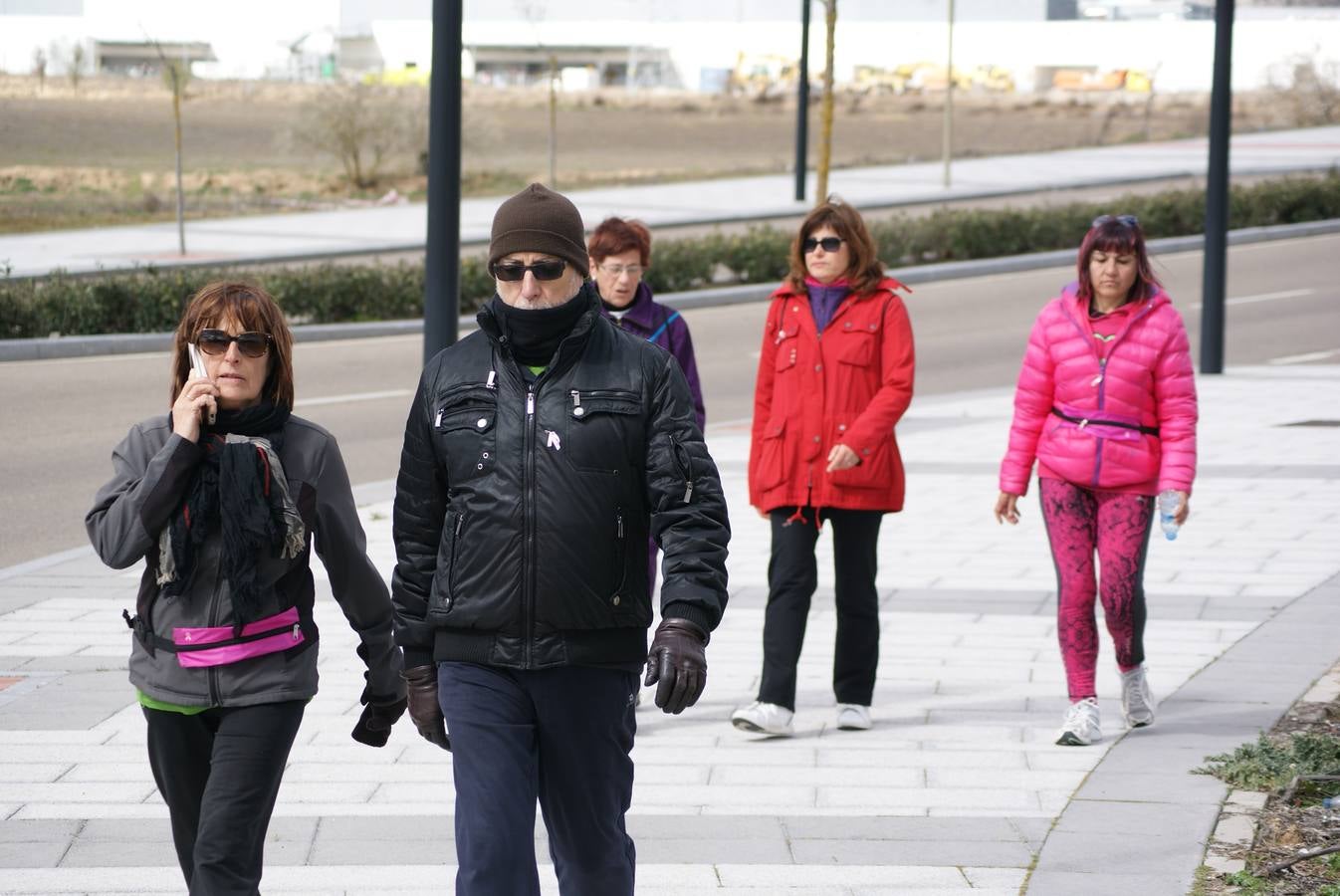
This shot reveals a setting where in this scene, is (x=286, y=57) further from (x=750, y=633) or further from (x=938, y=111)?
(x=750, y=633)

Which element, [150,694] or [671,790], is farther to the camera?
[671,790]

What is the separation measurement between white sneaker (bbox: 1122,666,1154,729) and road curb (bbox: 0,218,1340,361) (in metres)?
8.12

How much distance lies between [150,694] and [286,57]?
3458 inches

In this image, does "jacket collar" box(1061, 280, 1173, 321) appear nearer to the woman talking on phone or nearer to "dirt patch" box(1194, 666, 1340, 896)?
"dirt patch" box(1194, 666, 1340, 896)

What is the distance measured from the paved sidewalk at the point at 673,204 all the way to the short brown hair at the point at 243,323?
17686mm

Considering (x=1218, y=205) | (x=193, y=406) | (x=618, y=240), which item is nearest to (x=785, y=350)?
(x=618, y=240)

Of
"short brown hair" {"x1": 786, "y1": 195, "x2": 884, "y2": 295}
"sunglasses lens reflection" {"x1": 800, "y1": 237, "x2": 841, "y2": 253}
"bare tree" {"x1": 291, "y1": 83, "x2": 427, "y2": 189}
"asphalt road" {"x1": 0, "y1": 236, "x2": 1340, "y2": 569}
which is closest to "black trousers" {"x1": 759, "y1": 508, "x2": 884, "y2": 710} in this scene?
"short brown hair" {"x1": 786, "y1": 195, "x2": 884, "y2": 295}

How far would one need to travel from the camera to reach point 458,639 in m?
3.90

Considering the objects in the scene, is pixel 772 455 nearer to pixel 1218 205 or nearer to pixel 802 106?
pixel 1218 205

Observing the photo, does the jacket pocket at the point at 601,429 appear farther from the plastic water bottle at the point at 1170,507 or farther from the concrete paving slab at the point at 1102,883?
the plastic water bottle at the point at 1170,507

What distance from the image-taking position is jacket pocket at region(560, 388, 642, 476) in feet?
12.6

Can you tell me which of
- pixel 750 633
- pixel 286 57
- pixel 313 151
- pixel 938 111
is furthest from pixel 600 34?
pixel 750 633

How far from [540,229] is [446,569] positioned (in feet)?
2.40

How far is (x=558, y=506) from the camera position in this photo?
3.80 m
